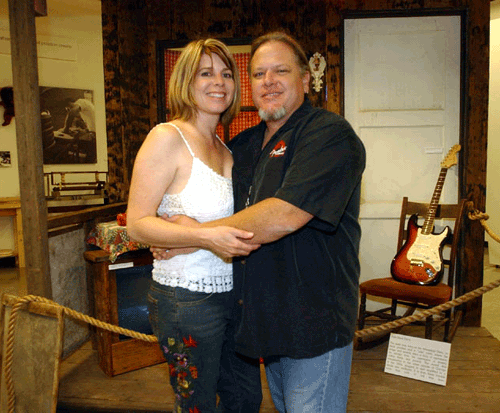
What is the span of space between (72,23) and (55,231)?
13.6 ft

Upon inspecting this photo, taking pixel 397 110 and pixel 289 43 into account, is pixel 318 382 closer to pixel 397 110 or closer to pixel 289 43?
pixel 289 43

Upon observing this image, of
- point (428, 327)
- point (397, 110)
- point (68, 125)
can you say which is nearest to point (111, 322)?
point (428, 327)

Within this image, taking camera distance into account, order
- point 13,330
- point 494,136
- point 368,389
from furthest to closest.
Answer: point 494,136 → point 368,389 → point 13,330

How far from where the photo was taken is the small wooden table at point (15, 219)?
5953 millimetres

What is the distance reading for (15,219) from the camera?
6.22 m

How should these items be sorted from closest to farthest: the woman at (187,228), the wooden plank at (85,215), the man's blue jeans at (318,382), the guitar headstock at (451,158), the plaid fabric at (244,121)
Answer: the man's blue jeans at (318,382), the woman at (187,228), the wooden plank at (85,215), the guitar headstock at (451,158), the plaid fabric at (244,121)

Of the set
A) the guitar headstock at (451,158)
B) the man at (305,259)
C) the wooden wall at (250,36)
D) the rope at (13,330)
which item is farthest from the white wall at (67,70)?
the man at (305,259)

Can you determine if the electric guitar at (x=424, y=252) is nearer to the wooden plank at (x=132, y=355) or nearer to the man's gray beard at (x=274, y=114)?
the wooden plank at (x=132, y=355)

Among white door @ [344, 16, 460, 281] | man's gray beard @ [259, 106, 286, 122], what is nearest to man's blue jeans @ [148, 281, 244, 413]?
man's gray beard @ [259, 106, 286, 122]

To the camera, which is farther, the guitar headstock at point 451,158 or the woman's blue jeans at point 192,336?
the guitar headstock at point 451,158

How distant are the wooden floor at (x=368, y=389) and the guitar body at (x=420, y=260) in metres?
0.57

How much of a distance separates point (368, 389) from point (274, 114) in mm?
1990

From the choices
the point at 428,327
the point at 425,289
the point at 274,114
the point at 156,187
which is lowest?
the point at 428,327

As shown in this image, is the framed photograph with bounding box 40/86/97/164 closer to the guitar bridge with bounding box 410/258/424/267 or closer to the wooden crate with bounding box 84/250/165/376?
the wooden crate with bounding box 84/250/165/376
